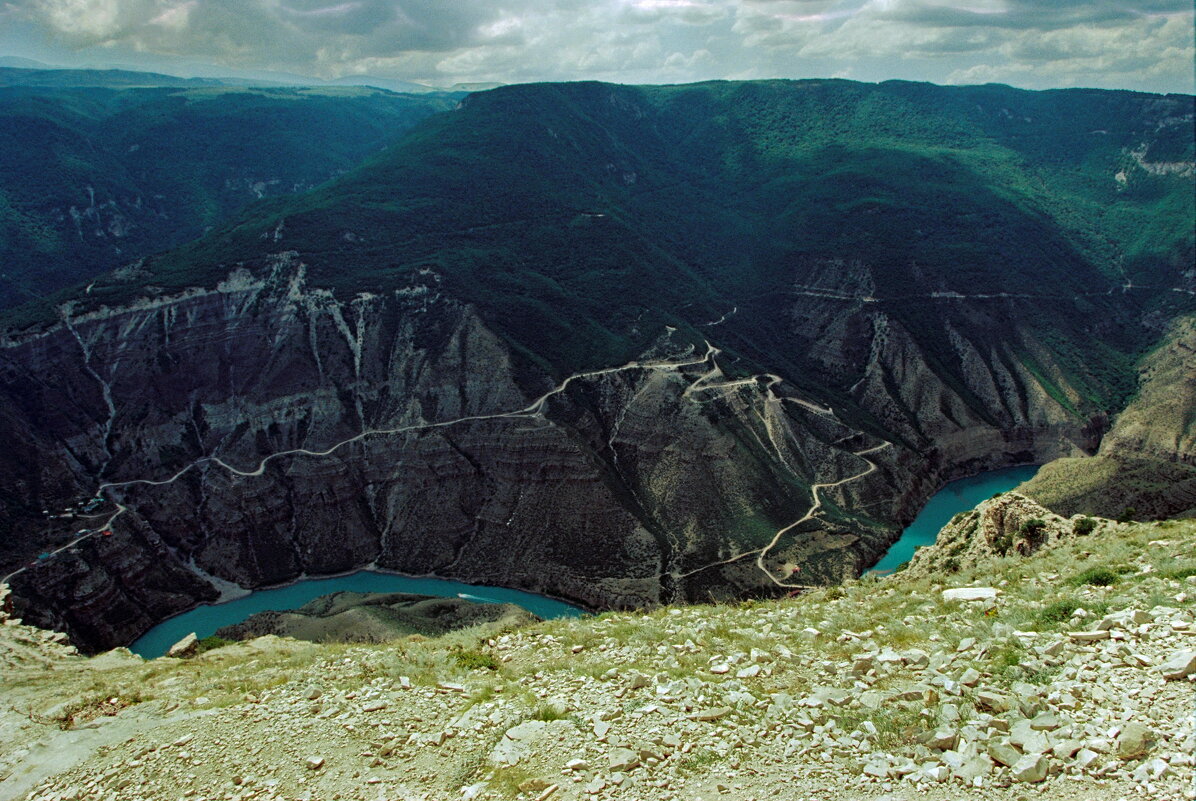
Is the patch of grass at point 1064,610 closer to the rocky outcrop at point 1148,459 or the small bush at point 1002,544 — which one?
the small bush at point 1002,544

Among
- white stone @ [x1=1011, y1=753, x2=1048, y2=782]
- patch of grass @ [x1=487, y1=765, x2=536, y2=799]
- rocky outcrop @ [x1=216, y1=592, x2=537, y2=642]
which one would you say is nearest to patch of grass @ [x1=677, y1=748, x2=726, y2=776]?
patch of grass @ [x1=487, y1=765, x2=536, y2=799]

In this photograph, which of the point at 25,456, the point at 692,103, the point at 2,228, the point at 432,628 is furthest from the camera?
the point at 692,103

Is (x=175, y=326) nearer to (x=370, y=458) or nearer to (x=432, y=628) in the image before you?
(x=370, y=458)

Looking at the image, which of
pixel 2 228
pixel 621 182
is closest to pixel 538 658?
pixel 621 182

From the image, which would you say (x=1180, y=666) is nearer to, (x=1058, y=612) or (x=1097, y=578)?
(x=1058, y=612)

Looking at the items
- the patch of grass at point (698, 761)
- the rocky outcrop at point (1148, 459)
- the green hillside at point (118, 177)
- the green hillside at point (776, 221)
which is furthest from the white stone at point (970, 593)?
the green hillside at point (118, 177)

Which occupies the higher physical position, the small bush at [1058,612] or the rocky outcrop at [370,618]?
the small bush at [1058,612]
